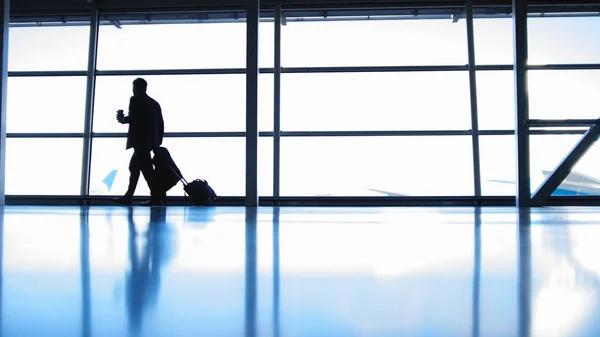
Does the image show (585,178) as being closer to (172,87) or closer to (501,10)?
(501,10)

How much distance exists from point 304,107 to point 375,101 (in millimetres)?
1149

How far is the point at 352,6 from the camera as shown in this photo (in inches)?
336

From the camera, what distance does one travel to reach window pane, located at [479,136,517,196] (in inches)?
306

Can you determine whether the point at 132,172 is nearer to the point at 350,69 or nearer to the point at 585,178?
the point at 350,69

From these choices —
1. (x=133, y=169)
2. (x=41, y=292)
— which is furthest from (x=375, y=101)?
(x=41, y=292)

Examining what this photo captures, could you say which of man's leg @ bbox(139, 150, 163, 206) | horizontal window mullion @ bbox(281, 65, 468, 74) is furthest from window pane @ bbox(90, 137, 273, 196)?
man's leg @ bbox(139, 150, 163, 206)

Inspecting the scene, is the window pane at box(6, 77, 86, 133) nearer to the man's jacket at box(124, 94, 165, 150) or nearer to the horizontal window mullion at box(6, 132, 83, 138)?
the horizontal window mullion at box(6, 132, 83, 138)

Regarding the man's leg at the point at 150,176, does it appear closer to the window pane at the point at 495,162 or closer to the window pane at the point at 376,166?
the window pane at the point at 376,166

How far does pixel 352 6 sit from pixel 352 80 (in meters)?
1.34

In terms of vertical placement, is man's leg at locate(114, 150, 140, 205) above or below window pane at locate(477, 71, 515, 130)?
below

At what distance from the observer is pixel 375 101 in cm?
817

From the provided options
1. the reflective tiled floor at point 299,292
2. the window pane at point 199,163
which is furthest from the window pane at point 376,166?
the reflective tiled floor at point 299,292

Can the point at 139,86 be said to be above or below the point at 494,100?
below

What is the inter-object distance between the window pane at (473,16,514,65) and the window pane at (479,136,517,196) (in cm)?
124
